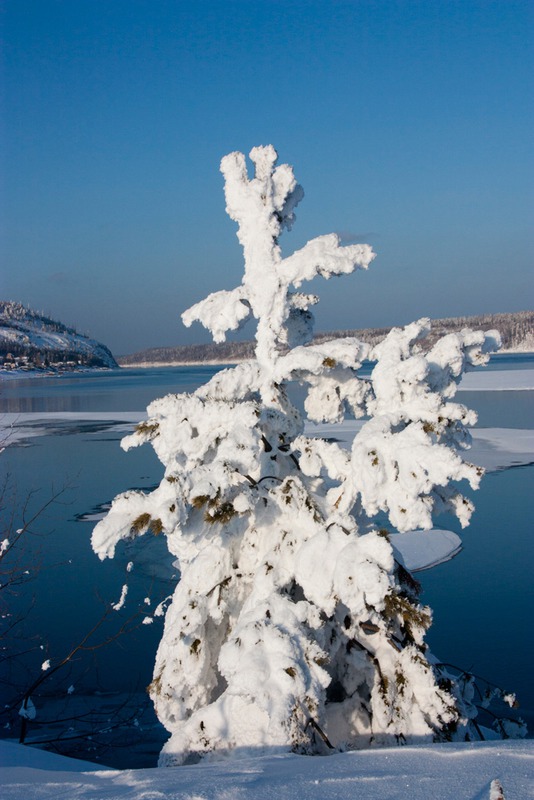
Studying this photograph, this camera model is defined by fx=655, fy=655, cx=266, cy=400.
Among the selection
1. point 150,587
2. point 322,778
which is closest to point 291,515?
point 322,778

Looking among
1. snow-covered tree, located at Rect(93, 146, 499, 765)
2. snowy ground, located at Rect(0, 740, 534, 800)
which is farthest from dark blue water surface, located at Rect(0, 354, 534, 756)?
snowy ground, located at Rect(0, 740, 534, 800)

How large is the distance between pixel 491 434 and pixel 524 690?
59.5 ft

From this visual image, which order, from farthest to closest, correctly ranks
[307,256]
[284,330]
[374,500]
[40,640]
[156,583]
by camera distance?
[156,583], [40,640], [284,330], [307,256], [374,500]

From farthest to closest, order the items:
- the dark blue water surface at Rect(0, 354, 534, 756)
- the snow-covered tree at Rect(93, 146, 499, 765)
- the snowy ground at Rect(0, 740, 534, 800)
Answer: the dark blue water surface at Rect(0, 354, 534, 756)
the snow-covered tree at Rect(93, 146, 499, 765)
the snowy ground at Rect(0, 740, 534, 800)

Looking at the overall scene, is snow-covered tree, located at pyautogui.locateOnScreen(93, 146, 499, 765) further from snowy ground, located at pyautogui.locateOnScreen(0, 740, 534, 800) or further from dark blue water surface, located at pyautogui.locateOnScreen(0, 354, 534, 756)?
dark blue water surface, located at pyautogui.locateOnScreen(0, 354, 534, 756)

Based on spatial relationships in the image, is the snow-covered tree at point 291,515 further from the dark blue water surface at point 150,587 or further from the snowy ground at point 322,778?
the dark blue water surface at point 150,587

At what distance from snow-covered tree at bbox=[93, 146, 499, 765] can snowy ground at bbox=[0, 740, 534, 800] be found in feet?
2.16

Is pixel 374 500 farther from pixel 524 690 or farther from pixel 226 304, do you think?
pixel 524 690

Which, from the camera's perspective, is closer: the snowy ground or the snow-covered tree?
the snowy ground

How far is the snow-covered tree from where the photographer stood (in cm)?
421

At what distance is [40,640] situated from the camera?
9430 millimetres

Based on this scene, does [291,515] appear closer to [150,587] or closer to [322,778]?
[322,778]

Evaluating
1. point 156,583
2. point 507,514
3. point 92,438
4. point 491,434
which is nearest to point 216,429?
point 156,583

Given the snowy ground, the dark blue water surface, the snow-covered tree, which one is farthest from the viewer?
the dark blue water surface
